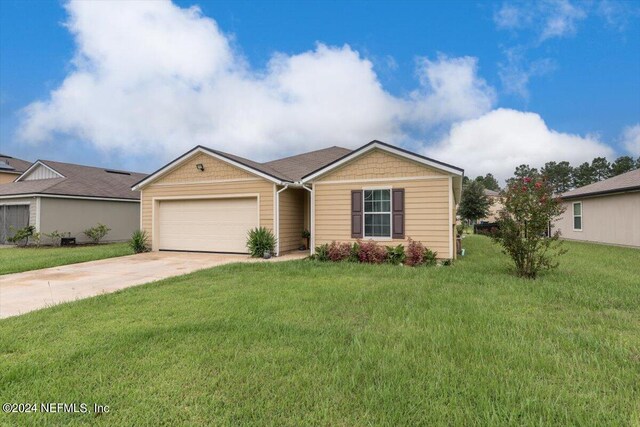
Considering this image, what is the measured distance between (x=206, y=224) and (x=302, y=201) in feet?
12.2

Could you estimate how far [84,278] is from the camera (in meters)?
7.83

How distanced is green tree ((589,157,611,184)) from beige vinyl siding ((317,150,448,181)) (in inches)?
2524

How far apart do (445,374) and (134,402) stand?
2.45 metres

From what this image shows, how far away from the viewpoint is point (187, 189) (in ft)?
42.3

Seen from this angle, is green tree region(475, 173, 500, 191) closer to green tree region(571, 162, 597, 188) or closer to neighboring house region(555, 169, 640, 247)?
green tree region(571, 162, 597, 188)

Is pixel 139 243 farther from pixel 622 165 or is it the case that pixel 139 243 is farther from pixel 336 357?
pixel 622 165

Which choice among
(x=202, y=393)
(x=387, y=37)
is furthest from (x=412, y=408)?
(x=387, y=37)

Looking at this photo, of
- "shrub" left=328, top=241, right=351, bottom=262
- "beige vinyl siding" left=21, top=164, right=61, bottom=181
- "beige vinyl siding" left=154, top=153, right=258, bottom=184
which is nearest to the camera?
"shrub" left=328, top=241, right=351, bottom=262

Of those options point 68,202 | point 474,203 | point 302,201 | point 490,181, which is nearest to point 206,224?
point 302,201

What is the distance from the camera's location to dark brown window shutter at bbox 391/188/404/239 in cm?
Result: 988

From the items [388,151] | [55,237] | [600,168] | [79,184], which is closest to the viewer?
[388,151]

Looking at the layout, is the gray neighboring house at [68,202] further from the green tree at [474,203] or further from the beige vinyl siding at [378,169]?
the green tree at [474,203]

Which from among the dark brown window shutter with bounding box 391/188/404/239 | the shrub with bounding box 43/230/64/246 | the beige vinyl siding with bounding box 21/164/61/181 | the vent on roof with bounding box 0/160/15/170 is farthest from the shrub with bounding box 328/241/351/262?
the vent on roof with bounding box 0/160/15/170

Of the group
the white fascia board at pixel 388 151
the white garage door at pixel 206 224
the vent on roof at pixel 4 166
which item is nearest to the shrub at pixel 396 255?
the white fascia board at pixel 388 151
